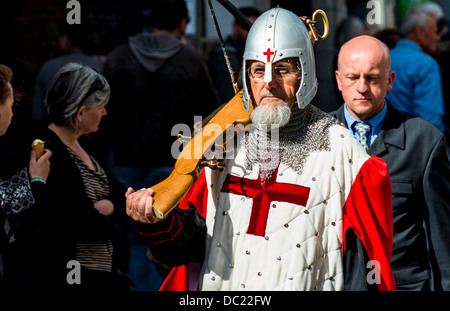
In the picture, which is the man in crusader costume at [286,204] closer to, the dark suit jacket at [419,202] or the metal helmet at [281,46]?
the metal helmet at [281,46]

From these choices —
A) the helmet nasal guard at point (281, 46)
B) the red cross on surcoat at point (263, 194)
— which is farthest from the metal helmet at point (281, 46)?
the red cross on surcoat at point (263, 194)

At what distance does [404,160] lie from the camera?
13.6 ft

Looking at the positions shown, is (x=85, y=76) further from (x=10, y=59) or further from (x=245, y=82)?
(x=10, y=59)

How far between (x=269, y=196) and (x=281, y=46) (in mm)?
652

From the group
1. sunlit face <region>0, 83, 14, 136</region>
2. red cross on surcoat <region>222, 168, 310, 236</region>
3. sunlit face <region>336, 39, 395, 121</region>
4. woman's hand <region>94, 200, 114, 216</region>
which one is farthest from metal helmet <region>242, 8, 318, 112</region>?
woman's hand <region>94, 200, 114, 216</region>

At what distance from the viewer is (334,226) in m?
3.39

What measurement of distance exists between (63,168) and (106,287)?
2.37 feet

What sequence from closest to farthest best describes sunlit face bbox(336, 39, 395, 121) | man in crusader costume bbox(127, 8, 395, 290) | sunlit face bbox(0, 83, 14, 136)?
man in crusader costume bbox(127, 8, 395, 290) < sunlit face bbox(0, 83, 14, 136) < sunlit face bbox(336, 39, 395, 121)

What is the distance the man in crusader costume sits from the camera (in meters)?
3.36

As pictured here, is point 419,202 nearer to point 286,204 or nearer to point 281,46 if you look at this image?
point 286,204

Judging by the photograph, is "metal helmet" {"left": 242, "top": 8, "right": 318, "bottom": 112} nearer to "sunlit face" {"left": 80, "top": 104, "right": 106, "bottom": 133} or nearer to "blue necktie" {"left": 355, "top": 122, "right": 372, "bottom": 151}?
"blue necktie" {"left": 355, "top": 122, "right": 372, "bottom": 151}

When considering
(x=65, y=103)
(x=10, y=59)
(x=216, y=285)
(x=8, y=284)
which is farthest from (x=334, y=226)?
(x=10, y=59)

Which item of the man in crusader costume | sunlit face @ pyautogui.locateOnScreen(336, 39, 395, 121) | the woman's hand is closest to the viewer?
the man in crusader costume

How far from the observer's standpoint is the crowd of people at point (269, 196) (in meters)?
3.38
